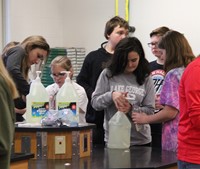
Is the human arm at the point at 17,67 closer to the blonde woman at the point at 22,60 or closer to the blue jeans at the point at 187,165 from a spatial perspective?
the blonde woman at the point at 22,60

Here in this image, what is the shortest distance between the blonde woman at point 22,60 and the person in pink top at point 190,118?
4.59ft

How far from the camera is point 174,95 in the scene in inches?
103

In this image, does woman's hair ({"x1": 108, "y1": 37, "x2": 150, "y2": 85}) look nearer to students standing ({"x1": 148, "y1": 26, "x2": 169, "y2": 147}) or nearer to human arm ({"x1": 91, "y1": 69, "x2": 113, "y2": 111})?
human arm ({"x1": 91, "y1": 69, "x2": 113, "y2": 111})

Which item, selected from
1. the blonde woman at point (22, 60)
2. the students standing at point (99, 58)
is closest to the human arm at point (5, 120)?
the blonde woman at point (22, 60)

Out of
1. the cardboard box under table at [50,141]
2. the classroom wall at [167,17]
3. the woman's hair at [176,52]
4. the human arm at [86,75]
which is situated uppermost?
the classroom wall at [167,17]

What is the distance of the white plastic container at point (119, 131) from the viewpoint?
9.06 feet

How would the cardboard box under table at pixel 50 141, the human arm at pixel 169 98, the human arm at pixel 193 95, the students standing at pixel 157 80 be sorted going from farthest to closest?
the students standing at pixel 157 80 < the human arm at pixel 169 98 < the cardboard box under table at pixel 50 141 < the human arm at pixel 193 95

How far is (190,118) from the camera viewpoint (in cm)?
204

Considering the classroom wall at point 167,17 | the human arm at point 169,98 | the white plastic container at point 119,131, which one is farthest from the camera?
the classroom wall at point 167,17

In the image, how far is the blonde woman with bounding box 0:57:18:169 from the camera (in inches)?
62.3

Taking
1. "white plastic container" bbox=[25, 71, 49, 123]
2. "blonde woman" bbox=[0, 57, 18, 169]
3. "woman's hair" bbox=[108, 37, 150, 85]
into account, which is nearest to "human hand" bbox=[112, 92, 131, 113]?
"woman's hair" bbox=[108, 37, 150, 85]

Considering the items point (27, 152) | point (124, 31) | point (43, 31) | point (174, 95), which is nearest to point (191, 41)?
point (124, 31)

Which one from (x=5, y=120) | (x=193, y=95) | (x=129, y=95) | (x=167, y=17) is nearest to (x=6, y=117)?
(x=5, y=120)

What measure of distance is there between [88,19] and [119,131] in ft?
9.19
